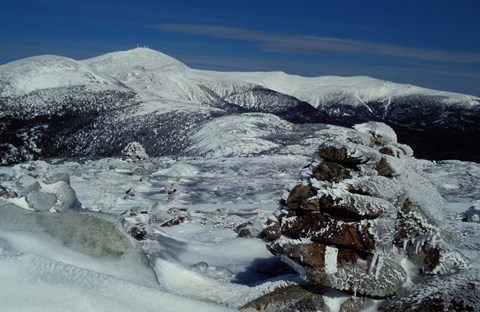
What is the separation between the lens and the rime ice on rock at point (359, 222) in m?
8.91

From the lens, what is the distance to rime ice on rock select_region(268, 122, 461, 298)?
891 centimetres

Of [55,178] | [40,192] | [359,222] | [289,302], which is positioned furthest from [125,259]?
[359,222]

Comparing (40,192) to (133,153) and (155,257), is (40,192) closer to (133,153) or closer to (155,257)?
(155,257)

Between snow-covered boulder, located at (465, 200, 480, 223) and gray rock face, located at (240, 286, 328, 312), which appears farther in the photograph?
snow-covered boulder, located at (465, 200, 480, 223)

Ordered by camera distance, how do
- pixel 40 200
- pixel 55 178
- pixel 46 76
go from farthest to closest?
pixel 46 76
pixel 55 178
pixel 40 200

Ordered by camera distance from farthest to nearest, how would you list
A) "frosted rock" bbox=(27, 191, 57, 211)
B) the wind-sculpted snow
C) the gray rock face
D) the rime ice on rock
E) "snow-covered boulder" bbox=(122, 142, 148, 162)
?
"snow-covered boulder" bbox=(122, 142, 148, 162), "frosted rock" bbox=(27, 191, 57, 211), the rime ice on rock, the gray rock face, the wind-sculpted snow

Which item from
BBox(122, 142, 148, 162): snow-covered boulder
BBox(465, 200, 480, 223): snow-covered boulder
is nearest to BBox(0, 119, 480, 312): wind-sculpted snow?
BBox(465, 200, 480, 223): snow-covered boulder

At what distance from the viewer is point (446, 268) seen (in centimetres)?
892

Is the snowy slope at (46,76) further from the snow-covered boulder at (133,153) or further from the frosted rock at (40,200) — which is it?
the frosted rock at (40,200)

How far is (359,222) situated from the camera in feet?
29.8

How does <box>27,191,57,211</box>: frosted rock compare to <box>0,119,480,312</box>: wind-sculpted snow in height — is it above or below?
above

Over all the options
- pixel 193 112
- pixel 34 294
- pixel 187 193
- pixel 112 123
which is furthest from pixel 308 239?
pixel 112 123

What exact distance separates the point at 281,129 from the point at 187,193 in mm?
36585

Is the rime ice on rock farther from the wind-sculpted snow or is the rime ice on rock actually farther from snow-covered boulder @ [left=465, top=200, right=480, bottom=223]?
snow-covered boulder @ [left=465, top=200, right=480, bottom=223]
